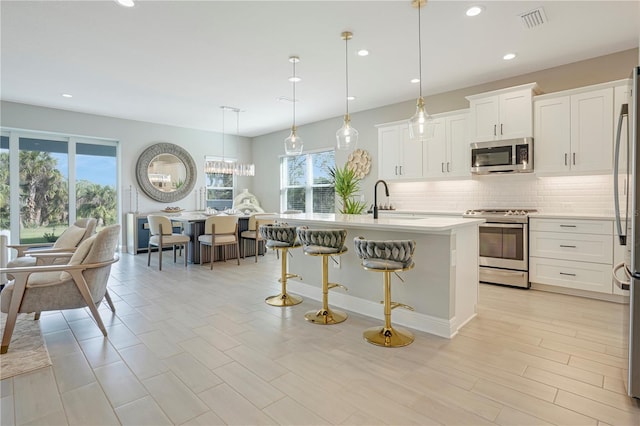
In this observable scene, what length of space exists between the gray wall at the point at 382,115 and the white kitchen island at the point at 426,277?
2.75 meters

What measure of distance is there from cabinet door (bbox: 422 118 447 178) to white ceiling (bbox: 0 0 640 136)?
661 millimetres

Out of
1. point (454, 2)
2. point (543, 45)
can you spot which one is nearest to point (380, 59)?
point (454, 2)

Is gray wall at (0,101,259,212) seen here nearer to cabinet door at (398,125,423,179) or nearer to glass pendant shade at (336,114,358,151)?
cabinet door at (398,125,423,179)

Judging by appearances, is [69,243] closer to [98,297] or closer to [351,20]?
[98,297]

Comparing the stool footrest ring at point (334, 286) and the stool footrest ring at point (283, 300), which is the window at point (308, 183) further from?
the stool footrest ring at point (334, 286)

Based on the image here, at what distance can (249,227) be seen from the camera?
6465mm

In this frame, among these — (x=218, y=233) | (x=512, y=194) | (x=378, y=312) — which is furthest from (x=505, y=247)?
(x=218, y=233)

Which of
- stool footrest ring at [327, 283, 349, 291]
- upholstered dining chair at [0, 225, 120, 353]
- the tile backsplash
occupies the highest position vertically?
the tile backsplash

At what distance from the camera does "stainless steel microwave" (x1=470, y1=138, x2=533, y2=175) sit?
4.40 metres

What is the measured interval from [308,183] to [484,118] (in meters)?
4.24

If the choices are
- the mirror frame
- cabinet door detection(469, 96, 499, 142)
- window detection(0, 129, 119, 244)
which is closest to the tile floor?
cabinet door detection(469, 96, 499, 142)

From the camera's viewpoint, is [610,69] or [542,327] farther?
[610,69]

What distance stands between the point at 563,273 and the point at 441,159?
2.26m

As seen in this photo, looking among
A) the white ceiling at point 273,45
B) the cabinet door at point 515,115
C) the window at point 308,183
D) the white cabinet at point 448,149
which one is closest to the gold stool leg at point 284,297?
the white ceiling at point 273,45
